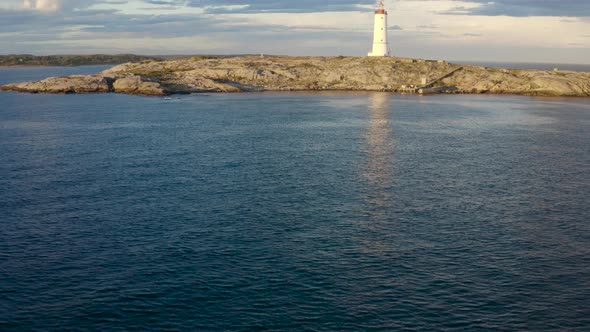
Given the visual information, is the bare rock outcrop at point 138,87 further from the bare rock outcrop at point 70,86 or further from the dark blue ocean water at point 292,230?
the dark blue ocean water at point 292,230

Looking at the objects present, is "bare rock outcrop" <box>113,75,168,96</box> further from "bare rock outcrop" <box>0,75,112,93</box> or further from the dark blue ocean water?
the dark blue ocean water

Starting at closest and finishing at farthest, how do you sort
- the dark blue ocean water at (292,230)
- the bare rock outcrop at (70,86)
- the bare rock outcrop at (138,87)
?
the dark blue ocean water at (292,230)
the bare rock outcrop at (138,87)
the bare rock outcrop at (70,86)

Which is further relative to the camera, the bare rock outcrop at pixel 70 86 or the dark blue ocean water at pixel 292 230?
the bare rock outcrop at pixel 70 86

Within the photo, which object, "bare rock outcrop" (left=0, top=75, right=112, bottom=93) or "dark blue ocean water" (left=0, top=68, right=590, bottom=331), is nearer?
"dark blue ocean water" (left=0, top=68, right=590, bottom=331)

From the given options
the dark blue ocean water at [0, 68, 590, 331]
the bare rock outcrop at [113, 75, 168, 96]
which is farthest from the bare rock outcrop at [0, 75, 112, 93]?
the dark blue ocean water at [0, 68, 590, 331]

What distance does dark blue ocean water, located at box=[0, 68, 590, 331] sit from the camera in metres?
37.9

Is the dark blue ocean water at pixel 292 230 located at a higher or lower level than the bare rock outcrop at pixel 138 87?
lower

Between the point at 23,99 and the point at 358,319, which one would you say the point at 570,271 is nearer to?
the point at 358,319

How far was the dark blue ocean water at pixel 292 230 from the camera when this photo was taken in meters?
37.9

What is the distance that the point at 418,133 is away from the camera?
106812 millimetres

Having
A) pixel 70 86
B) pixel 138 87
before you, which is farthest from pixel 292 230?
pixel 70 86

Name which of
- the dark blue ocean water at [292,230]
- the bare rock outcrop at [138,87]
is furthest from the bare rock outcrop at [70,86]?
the dark blue ocean water at [292,230]

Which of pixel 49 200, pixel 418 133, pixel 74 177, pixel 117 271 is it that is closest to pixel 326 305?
pixel 117 271

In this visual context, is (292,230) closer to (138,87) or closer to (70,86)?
(138,87)
